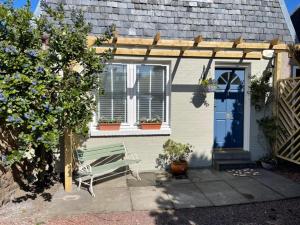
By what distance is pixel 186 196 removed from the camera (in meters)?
4.86

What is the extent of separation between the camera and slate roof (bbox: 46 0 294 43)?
626 cm

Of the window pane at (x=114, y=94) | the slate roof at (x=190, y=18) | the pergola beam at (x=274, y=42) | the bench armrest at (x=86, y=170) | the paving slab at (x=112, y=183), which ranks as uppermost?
the slate roof at (x=190, y=18)

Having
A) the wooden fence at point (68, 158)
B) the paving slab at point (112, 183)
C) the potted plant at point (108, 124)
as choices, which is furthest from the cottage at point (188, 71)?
the wooden fence at point (68, 158)

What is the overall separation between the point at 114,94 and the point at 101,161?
1636 mm

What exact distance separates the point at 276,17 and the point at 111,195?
6150 mm

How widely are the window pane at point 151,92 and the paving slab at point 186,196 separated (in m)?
1.86

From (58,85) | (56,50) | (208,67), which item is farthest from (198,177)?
(56,50)

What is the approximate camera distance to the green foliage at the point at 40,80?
3.96 metres

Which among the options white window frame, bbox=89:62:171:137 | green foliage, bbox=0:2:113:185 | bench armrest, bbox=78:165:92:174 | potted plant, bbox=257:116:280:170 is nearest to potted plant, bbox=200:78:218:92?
white window frame, bbox=89:62:171:137

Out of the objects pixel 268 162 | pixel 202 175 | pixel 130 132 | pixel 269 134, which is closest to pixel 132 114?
pixel 130 132

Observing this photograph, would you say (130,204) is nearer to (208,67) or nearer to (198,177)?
(198,177)

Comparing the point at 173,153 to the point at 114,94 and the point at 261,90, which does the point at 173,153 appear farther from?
the point at 261,90

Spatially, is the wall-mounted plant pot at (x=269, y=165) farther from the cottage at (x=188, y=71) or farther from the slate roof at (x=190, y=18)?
the slate roof at (x=190, y=18)

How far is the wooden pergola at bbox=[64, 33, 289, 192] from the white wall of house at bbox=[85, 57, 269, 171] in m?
0.21
